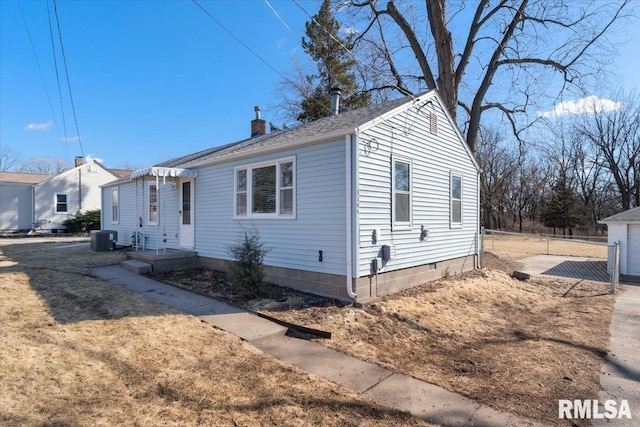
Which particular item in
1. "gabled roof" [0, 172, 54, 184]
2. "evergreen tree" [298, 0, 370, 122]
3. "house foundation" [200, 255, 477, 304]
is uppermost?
"evergreen tree" [298, 0, 370, 122]

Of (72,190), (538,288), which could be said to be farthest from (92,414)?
(72,190)

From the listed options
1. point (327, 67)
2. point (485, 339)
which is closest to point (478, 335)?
point (485, 339)

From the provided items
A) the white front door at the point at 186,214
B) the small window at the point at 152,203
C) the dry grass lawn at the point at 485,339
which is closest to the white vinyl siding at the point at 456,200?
the dry grass lawn at the point at 485,339

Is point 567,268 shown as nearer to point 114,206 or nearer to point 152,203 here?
point 152,203

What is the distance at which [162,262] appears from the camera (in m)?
9.49

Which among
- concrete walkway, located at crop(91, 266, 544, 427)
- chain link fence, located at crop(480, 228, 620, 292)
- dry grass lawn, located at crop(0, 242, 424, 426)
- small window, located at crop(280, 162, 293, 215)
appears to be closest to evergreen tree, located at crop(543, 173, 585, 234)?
chain link fence, located at crop(480, 228, 620, 292)

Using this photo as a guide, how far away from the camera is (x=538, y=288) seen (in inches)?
415

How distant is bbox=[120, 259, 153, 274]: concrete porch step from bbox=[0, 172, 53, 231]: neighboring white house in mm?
20485

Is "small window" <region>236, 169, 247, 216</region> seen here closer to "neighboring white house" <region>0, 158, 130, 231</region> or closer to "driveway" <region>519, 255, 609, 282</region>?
"driveway" <region>519, 255, 609, 282</region>

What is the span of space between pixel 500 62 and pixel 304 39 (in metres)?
11.9

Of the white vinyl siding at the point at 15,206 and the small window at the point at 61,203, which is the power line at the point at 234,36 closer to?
the small window at the point at 61,203

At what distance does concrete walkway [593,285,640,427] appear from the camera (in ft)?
11.7

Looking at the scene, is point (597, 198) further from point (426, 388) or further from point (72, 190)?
point (72, 190)

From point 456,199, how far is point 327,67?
15011 millimetres
